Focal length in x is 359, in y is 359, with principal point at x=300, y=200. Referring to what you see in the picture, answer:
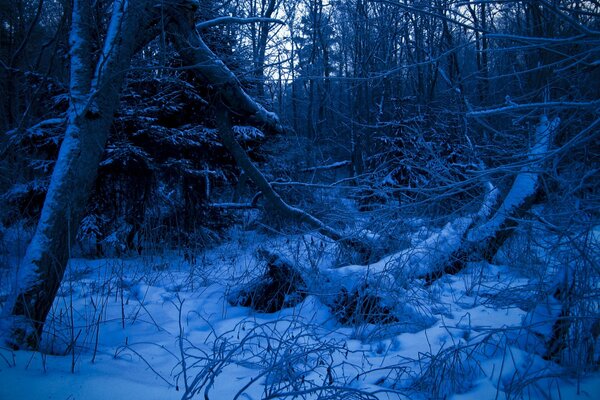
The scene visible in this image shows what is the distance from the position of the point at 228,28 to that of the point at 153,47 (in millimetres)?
1694

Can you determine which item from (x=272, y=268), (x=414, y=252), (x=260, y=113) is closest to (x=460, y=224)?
(x=414, y=252)

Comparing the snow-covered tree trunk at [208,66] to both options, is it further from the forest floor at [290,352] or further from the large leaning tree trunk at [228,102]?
the forest floor at [290,352]

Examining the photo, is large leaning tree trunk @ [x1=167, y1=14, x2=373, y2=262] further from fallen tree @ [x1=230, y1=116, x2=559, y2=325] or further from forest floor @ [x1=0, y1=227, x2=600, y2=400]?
forest floor @ [x1=0, y1=227, x2=600, y2=400]

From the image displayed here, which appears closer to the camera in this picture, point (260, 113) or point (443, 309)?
point (443, 309)

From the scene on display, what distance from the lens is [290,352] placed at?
2137 mm

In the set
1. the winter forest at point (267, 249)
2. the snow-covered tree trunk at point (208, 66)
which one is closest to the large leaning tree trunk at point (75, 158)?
the winter forest at point (267, 249)

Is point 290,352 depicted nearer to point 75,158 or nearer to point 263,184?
point 75,158

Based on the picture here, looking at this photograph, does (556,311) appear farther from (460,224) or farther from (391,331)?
(460,224)

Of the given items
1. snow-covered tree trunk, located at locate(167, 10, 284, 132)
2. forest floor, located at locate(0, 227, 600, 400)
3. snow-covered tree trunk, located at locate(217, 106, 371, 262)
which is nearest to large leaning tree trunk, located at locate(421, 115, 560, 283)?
forest floor, located at locate(0, 227, 600, 400)

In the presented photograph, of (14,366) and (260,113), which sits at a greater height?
(260,113)

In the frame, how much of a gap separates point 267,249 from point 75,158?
2.33m

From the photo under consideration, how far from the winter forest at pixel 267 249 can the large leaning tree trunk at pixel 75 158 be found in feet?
0.04

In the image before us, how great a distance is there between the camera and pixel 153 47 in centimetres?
470

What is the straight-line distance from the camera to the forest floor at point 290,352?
1.96 m
